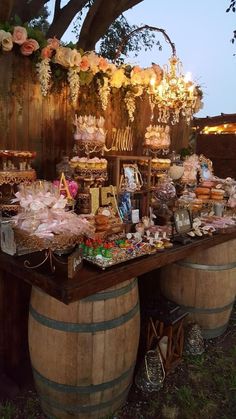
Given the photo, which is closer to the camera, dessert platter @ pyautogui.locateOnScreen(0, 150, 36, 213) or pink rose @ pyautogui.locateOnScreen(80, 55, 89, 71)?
dessert platter @ pyautogui.locateOnScreen(0, 150, 36, 213)

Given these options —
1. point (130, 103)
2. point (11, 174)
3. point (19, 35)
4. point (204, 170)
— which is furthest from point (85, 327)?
point (204, 170)

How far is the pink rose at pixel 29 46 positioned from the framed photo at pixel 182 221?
5.22 feet

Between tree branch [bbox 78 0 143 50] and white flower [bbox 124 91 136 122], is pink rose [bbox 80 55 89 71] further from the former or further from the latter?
tree branch [bbox 78 0 143 50]

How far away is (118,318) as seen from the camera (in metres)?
1.96

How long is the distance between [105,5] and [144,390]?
14.7ft

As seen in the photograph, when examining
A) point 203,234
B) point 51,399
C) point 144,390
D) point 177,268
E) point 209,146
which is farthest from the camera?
point 209,146

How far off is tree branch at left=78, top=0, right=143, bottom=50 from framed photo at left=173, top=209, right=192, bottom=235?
3.08 meters

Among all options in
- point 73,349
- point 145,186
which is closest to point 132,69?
point 145,186

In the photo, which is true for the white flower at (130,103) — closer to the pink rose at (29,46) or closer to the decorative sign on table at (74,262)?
the pink rose at (29,46)

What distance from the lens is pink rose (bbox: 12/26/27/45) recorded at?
2199 millimetres

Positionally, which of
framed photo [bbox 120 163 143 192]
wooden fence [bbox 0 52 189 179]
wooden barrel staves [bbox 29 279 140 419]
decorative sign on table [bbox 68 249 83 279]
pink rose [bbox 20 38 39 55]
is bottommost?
wooden barrel staves [bbox 29 279 140 419]

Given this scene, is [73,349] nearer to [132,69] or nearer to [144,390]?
[144,390]

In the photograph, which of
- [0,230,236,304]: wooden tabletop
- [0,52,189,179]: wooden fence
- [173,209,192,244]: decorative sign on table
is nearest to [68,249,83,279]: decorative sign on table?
[0,230,236,304]: wooden tabletop

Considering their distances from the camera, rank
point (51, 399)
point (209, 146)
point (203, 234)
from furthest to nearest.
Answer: point (209, 146) < point (203, 234) < point (51, 399)
